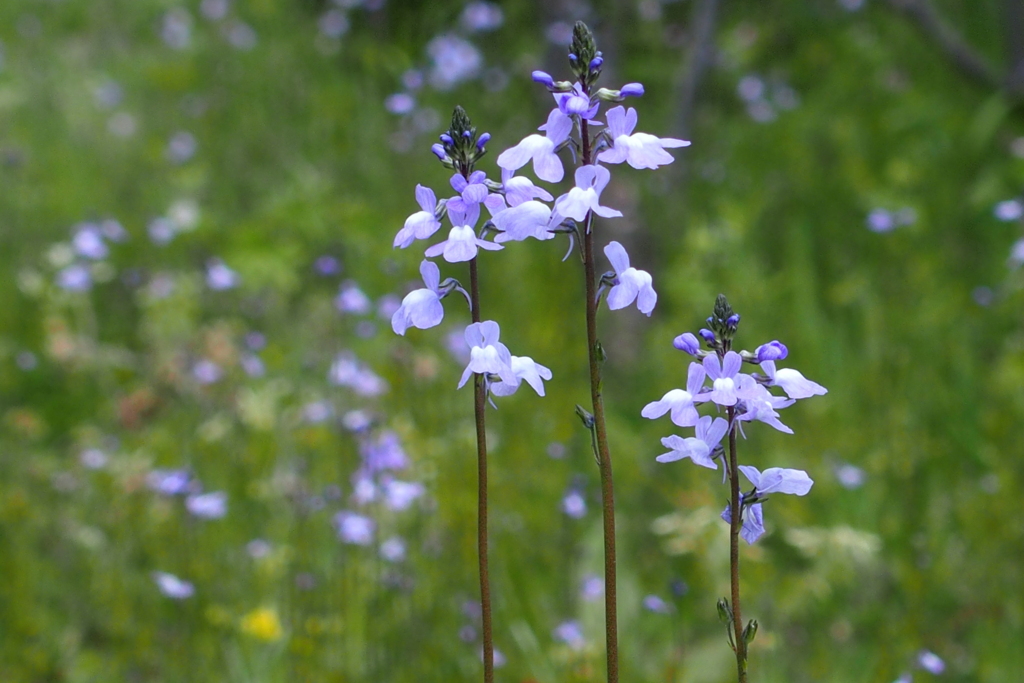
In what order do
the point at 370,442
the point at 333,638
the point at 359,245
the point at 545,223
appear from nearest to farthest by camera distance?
1. the point at 545,223
2. the point at 333,638
3. the point at 370,442
4. the point at 359,245

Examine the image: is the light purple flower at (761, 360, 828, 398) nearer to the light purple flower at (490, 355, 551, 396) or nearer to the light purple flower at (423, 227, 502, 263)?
the light purple flower at (490, 355, 551, 396)

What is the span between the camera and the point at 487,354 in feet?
4.05

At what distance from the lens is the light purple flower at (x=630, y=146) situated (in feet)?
3.95

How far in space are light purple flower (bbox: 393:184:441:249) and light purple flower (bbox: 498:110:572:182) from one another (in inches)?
4.8

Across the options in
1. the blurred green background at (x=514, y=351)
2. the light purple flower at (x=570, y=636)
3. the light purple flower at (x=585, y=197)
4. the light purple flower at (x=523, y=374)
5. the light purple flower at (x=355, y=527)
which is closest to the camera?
the light purple flower at (x=585, y=197)

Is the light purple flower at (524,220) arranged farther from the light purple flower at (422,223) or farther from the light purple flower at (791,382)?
the light purple flower at (791,382)

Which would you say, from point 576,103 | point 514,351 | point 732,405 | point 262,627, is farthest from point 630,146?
point 514,351

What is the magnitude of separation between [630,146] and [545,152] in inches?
4.3

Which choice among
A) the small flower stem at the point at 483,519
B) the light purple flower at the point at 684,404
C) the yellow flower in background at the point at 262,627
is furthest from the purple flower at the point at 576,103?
the yellow flower in background at the point at 262,627

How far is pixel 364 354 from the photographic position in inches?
186

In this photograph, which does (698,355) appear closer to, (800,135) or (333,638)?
(333,638)

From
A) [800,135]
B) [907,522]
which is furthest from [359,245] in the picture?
[800,135]

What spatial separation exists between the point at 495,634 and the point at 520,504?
0.69 metres

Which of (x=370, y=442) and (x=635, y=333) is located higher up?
(x=635, y=333)
